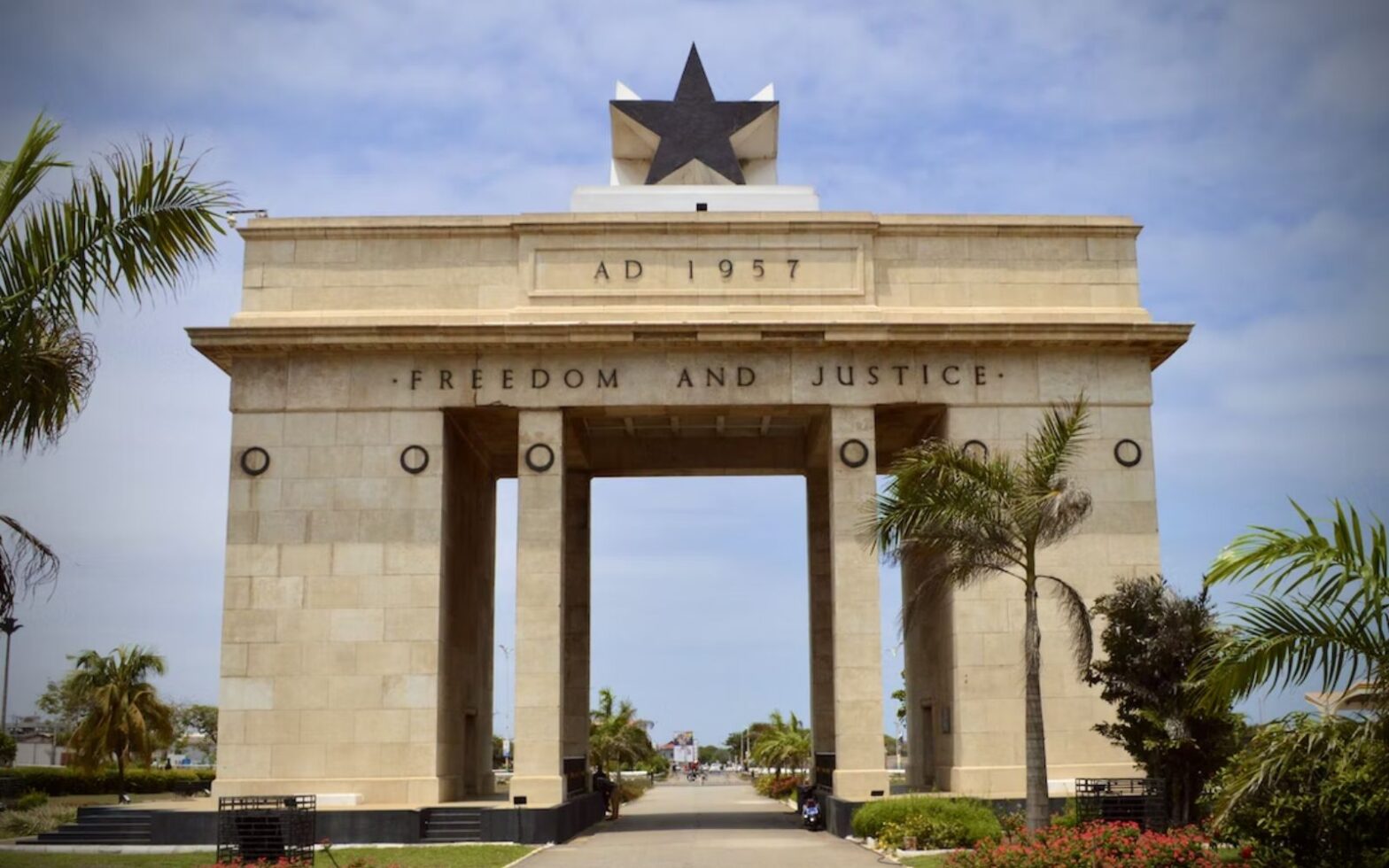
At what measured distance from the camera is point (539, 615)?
33500mm

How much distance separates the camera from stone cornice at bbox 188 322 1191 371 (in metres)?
33.8

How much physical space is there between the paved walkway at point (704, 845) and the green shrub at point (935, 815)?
606 millimetres

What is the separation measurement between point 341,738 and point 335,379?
867 cm

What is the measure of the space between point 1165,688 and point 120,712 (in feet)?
150

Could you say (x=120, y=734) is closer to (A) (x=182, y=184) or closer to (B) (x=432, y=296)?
(B) (x=432, y=296)

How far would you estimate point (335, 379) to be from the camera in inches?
1361

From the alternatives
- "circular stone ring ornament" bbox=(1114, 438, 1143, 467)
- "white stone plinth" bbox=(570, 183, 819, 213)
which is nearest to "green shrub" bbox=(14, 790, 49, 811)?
"white stone plinth" bbox=(570, 183, 819, 213)

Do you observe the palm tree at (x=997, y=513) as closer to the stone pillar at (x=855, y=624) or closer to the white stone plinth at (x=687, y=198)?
the stone pillar at (x=855, y=624)

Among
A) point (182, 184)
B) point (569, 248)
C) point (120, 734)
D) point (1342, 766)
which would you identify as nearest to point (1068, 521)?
point (1342, 766)

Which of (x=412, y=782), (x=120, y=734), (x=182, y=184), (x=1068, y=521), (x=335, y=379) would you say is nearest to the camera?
(x=182, y=184)

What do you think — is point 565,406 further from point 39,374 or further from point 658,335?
point 39,374

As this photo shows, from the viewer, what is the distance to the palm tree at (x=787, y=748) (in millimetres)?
63750

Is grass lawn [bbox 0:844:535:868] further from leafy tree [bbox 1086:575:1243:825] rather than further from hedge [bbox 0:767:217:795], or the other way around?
hedge [bbox 0:767:217:795]

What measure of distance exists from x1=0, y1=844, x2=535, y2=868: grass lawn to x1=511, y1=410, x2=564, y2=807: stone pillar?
326 cm
